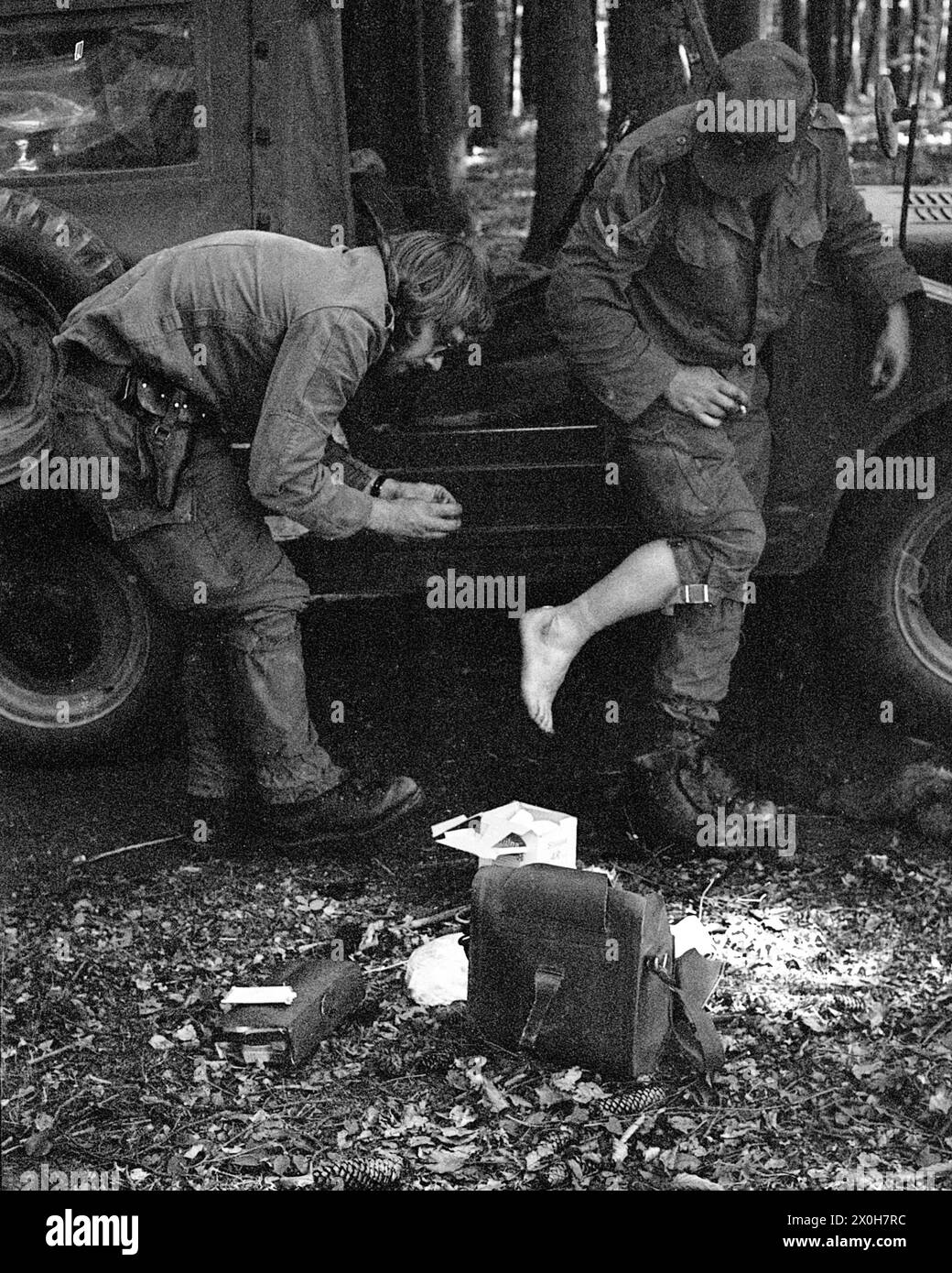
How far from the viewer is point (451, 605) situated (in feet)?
14.0

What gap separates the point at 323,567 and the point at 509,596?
0.55 metres

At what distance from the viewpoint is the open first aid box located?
3.69 metres

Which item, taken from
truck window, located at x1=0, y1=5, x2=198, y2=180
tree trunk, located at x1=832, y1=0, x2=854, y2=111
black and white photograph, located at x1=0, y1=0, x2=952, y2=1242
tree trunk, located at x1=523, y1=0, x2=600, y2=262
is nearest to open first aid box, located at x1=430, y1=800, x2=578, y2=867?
black and white photograph, located at x1=0, y1=0, x2=952, y2=1242

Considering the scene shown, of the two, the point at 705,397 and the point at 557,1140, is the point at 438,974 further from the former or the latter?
the point at 705,397

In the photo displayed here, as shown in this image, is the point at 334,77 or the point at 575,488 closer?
the point at 334,77

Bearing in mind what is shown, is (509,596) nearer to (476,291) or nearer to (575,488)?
(575,488)

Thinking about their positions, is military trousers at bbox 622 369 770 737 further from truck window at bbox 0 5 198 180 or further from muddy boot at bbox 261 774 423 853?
truck window at bbox 0 5 198 180

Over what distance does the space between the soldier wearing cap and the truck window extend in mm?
1067

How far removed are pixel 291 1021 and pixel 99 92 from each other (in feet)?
7.75

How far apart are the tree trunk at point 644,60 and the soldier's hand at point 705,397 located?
60.0 inches

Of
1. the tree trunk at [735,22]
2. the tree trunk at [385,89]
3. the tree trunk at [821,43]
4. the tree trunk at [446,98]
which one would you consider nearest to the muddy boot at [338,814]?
the tree trunk at [385,89]

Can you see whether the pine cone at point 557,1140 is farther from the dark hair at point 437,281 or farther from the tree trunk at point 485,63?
the tree trunk at point 485,63

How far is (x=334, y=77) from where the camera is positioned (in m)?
3.80
